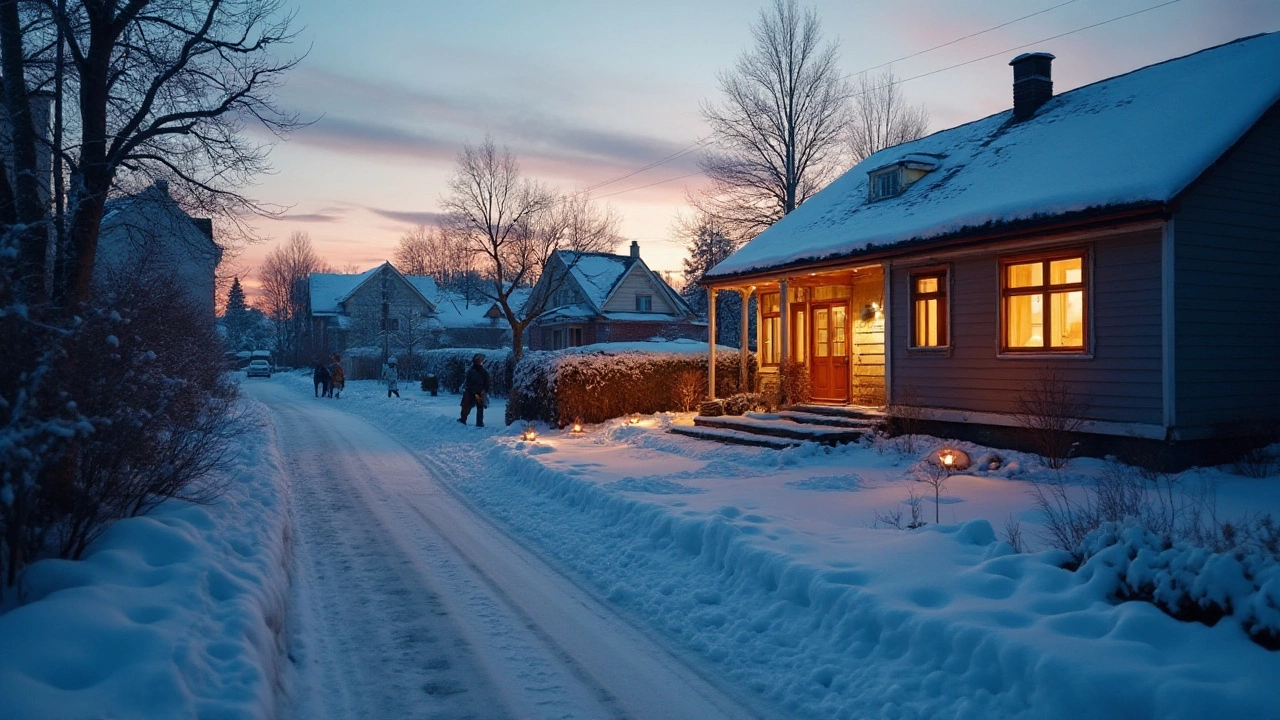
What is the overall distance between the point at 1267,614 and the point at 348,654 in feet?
18.2

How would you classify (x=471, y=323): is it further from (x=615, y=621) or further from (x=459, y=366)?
(x=615, y=621)

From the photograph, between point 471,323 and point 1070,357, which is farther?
point 471,323

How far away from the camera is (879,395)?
1675 cm

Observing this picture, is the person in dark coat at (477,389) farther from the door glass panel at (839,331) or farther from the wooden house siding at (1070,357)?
the wooden house siding at (1070,357)

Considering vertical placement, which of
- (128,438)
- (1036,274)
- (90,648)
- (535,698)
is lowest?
→ (535,698)

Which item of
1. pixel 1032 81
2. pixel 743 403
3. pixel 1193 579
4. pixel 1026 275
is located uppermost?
pixel 1032 81

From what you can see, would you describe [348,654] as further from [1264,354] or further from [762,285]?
[762,285]

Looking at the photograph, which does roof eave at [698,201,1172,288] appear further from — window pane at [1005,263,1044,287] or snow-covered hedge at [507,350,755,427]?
snow-covered hedge at [507,350,755,427]

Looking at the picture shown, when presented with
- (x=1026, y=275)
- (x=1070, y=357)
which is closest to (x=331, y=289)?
(x=1026, y=275)

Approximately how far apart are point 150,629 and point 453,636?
2083 millimetres

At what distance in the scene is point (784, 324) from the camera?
1811 centimetres

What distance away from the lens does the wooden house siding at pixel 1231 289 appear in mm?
11219

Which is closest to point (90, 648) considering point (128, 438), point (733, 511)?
point (128, 438)

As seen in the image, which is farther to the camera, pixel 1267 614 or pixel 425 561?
pixel 425 561
